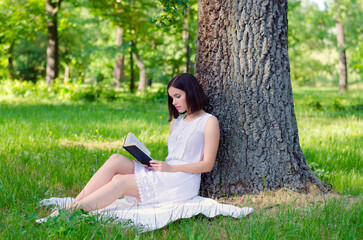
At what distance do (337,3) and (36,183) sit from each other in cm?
2276

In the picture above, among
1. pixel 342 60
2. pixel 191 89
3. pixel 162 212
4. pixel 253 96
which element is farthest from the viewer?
pixel 342 60

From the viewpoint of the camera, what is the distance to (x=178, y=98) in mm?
3645

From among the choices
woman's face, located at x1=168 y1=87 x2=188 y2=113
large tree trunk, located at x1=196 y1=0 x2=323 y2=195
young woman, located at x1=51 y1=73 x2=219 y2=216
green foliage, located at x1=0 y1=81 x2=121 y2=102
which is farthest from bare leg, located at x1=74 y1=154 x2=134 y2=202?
→ green foliage, located at x1=0 y1=81 x2=121 y2=102

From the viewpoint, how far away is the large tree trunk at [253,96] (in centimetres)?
371

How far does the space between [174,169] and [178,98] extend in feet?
2.30

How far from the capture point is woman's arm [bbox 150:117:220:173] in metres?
3.46

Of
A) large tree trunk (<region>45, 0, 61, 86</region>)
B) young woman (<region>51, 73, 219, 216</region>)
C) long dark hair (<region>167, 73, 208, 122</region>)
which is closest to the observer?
young woman (<region>51, 73, 219, 216</region>)

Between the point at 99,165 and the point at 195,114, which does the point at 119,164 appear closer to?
the point at 195,114

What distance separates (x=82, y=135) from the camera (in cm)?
664

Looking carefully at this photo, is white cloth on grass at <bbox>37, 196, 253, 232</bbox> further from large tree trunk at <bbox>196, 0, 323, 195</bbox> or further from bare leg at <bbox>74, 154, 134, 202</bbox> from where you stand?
large tree trunk at <bbox>196, 0, 323, 195</bbox>

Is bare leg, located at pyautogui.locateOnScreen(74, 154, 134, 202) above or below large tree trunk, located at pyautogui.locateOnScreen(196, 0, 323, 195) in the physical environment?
below

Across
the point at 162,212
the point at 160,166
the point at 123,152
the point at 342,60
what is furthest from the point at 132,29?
the point at 342,60

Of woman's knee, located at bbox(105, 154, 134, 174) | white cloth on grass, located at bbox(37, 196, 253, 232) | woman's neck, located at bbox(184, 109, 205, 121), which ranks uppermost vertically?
woman's neck, located at bbox(184, 109, 205, 121)

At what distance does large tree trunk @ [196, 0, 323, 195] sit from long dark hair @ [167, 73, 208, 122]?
285 mm
